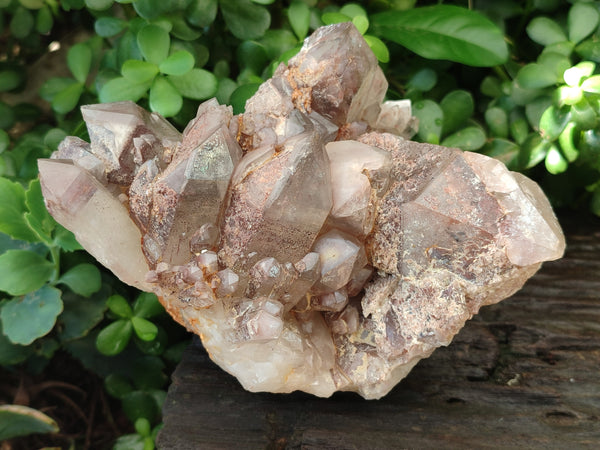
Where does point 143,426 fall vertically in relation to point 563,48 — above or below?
below

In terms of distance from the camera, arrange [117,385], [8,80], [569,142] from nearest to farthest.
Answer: [569,142], [117,385], [8,80]

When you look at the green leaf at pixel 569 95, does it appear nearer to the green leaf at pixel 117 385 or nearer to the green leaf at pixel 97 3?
the green leaf at pixel 97 3

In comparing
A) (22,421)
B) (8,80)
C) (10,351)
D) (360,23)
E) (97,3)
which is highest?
(97,3)

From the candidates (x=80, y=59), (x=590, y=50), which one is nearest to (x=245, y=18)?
(x=80, y=59)

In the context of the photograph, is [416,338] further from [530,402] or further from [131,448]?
[131,448]

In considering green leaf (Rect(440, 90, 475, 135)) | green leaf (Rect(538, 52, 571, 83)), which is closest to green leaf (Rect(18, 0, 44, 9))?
green leaf (Rect(440, 90, 475, 135))

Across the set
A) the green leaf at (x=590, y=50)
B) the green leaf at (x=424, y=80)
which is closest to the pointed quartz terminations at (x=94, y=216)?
the green leaf at (x=424, y=80)

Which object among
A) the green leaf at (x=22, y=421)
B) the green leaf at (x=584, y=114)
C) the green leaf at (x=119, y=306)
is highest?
the green leaf at (x=584, y=114)

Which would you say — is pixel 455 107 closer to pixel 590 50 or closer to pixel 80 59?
pixel 590 50
